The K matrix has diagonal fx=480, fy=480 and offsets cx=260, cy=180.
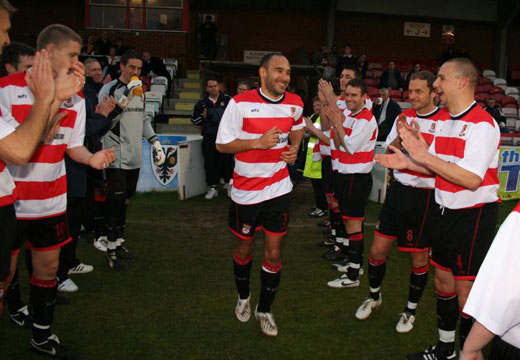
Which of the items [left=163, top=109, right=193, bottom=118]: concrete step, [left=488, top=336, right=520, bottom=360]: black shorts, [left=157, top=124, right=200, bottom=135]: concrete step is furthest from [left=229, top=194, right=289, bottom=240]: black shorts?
[left=163, top=109, right=193, bottom=118]: concrete step

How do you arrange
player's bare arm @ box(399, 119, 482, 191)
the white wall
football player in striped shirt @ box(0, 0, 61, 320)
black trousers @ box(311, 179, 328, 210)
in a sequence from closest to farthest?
football player in striped shirt @ box(0, 0, 61, 320) < player's bare arm @ box(399, 119, 482, 191) < black trousers @ box(311, 179, 328, 210) < the white wall

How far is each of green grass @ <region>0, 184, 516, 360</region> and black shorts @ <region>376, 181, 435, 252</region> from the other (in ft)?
2.51

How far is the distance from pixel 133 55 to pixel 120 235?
2.02 meters

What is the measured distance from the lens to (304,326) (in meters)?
4.07

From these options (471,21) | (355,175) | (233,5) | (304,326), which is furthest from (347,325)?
(471,21)

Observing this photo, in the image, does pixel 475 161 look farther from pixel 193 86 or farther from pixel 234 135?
pixel 193 86

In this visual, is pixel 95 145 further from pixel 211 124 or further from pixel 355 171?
pixel 211 124

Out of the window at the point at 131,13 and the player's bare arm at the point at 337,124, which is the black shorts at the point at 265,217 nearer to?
the player's bare arm at the point at 337,124

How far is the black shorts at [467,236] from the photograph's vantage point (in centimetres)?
306

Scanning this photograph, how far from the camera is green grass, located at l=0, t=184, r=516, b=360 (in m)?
3.65

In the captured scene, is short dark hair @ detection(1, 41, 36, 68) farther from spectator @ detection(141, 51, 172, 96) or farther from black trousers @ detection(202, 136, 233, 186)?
spectator @ detection(141, 51, 172, 96)

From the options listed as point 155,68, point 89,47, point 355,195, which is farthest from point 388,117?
point 89,47

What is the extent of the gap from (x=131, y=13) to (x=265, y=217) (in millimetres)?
17057

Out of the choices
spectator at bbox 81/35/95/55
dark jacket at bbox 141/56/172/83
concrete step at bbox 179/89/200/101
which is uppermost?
spectator at bbox 81/35/95/55
